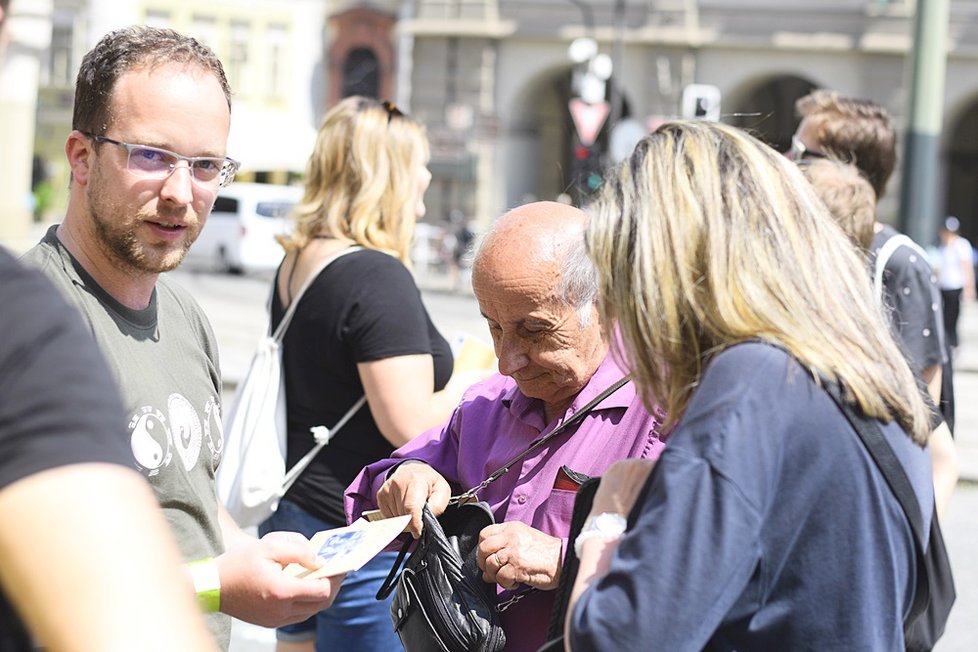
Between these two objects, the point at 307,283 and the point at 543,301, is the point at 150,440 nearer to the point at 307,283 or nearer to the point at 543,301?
the point at 543,301

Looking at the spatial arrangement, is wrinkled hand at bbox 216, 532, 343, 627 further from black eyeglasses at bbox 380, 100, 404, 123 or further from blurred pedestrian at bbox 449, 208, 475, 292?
blurred pedestrian at bbox 449, 208, 475, 292

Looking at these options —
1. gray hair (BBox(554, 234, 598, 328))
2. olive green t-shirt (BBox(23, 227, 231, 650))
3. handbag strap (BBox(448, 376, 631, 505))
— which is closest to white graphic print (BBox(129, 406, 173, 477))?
olive green t-shirt (BBox(23, 227, 231, 650))

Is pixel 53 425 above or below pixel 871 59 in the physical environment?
below

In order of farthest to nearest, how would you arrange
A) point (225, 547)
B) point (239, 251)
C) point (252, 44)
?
point (252, 44), point (239, 251), point (225, 547)

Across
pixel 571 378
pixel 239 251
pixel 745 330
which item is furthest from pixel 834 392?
pixel 239 251

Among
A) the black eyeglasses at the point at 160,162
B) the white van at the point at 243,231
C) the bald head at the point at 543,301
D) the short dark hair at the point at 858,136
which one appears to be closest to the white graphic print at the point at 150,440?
the black eyeglasses at the point at 160,162

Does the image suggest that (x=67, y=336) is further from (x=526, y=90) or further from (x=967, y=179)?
(x=967, y=179)

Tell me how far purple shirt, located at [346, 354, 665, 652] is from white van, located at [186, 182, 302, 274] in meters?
25.1

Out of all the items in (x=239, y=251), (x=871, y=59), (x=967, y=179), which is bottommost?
(x=239, y=251)

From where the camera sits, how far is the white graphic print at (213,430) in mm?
2557

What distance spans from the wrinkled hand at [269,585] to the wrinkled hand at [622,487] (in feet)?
1.80

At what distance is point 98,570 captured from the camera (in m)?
1.09

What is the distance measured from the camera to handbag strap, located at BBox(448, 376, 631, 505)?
2.59m

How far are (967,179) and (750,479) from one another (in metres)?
36.7
